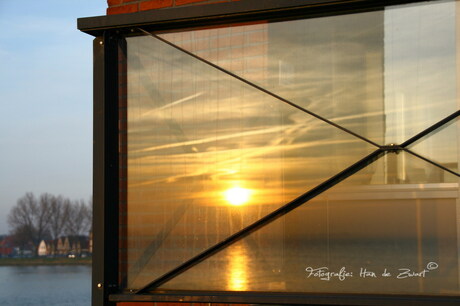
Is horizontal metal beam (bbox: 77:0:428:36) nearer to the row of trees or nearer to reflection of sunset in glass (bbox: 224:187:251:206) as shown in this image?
reflection of sunset in glass (bbox: 224:187:251:206)

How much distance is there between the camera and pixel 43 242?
55.8 feet

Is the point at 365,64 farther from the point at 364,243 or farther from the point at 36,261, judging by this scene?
the point at 36,261

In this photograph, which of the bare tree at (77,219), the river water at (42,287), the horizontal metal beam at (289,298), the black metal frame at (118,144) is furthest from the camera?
the river water at (42,287)

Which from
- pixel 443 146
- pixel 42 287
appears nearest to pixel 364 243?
pixel 443 146

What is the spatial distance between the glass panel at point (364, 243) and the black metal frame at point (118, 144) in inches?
1.7

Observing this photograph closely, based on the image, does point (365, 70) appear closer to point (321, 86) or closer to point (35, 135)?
point (321, 86)

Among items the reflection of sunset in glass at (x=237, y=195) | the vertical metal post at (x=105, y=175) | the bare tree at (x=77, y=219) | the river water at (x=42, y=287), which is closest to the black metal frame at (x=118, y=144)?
the vertical metal post at (x=105, y=175)

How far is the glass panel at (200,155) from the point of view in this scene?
93.4 inches

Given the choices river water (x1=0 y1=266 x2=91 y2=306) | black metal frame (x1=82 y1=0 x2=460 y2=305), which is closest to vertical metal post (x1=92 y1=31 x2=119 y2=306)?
black metal frame (x1=82 y1=0 x2=460 y2=305)

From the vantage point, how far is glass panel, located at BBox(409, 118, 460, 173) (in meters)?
2.19

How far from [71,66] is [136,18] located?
60.7 feet

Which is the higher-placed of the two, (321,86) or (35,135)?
(35,135)

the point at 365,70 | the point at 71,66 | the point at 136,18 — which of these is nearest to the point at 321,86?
the point at 365,70

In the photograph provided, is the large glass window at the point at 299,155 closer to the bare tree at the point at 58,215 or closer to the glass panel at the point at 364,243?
the glass panel at the point at 364,243
